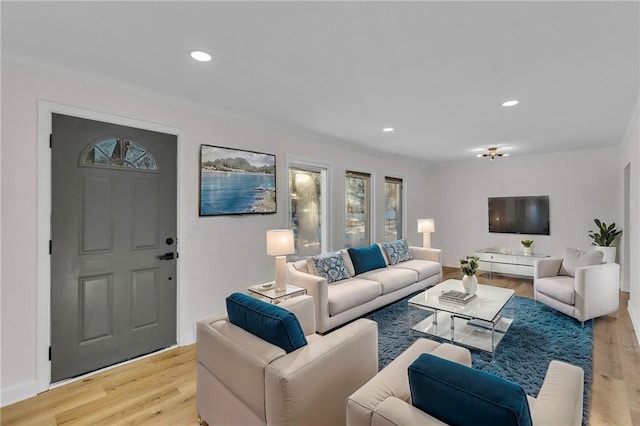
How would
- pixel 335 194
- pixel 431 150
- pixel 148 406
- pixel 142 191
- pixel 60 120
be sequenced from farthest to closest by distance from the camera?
pixel 431 150 → pixel 335 194 → pixel 142 191 → pixel 60 120 → pixel 148 406

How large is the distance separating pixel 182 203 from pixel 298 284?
1474 millimetres

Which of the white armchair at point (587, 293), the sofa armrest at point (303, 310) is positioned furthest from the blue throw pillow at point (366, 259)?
the white armchair at point (587, 293)

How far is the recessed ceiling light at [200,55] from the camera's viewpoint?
212 centimetres

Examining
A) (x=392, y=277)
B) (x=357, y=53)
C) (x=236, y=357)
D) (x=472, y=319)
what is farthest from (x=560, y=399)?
(x=392, y=277)

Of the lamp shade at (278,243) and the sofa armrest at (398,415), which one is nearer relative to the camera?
the sofa armrest at (398,415)

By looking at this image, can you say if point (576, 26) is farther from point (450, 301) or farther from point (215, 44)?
point (450, 301)

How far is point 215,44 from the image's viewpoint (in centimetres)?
200

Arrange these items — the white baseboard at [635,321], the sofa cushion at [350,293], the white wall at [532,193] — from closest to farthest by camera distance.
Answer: the white baseboard at [635,321] → the sofa cushion at [350,293] → the white wall at [532,193]

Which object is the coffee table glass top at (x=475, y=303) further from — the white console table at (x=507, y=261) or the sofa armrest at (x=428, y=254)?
the white console table at (x=507, y=261)

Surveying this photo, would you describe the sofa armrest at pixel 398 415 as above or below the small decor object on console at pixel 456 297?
above

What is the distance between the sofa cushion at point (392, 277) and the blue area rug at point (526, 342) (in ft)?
0.98

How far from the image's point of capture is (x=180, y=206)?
9.95ft

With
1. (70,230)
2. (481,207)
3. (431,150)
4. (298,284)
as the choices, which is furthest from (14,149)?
(481,207)

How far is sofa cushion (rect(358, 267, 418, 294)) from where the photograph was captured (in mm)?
3999
